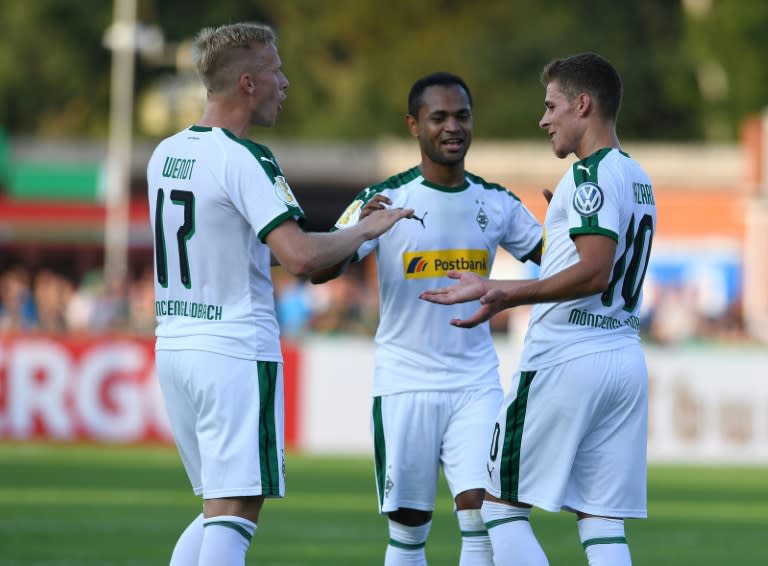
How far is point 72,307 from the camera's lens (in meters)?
23.6

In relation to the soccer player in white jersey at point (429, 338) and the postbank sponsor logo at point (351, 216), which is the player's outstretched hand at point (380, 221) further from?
the soccer player in white jersey at point (429, 338)

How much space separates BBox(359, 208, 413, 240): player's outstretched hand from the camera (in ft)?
21.7

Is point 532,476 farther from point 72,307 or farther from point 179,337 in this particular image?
point 72,307

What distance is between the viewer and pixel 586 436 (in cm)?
682

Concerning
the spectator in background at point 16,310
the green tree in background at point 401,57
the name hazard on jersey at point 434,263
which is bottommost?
the spectator in background at point 16,310

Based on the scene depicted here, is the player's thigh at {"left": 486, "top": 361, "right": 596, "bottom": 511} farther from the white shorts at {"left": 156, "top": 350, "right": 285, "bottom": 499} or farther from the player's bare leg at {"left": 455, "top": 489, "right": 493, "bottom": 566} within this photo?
the white shorts at {"left": 156, "top": 350, "right": 285, "bottom": 499}

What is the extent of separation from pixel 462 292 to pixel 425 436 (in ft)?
5.01

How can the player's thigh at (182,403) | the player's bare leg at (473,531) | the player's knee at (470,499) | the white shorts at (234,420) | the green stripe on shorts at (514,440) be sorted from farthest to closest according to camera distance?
1. the player's knee at (470,499)
2. the player's bare leg at (473,531)
3. the green stripe on shorts at (514,440)
4. the player's thigh at (182,403)
5. the white shorts at (234,420)

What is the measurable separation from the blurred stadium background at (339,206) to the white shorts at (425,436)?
2.93 metres

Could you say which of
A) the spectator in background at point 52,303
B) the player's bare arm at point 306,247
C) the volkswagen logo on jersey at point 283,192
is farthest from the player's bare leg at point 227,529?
the spectator in background at point 52,303

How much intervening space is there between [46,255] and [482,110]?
17.0 meters

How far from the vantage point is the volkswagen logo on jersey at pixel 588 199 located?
646cm

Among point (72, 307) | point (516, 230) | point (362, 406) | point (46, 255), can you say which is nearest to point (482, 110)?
point (46, 255)

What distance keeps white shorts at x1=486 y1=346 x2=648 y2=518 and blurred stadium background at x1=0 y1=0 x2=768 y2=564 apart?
4.04 meters
